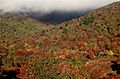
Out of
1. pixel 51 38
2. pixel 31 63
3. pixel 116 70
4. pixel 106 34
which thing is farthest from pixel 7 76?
pixel 51 38

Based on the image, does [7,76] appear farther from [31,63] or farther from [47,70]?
[47,70]

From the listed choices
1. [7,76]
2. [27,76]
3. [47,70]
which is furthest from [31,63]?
[7,76]

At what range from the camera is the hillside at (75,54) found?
75131 mm

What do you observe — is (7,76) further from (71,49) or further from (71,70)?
(71,49)

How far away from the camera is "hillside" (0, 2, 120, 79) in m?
75.1

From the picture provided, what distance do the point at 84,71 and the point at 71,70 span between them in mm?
2996

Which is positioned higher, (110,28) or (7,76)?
(110,28)

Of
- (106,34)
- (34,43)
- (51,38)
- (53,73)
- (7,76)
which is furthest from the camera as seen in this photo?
(51,38)

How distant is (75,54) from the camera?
108 meters

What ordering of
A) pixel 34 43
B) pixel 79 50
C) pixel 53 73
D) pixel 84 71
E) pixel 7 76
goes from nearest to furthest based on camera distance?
1. pixel 53 73
2. pixel 84 71
3. pixel 7 76
4. pixel 79 50
5. pixel 34 43

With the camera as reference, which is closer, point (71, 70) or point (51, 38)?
point (71, 70)

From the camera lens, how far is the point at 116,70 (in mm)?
80312

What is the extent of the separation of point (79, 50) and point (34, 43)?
34.7m

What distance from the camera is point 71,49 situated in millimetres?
120938
